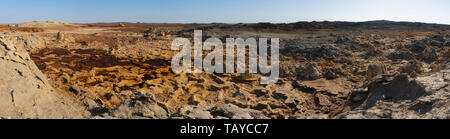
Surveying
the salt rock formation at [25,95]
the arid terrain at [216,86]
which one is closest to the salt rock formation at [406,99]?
the arid terrain at [216,86]

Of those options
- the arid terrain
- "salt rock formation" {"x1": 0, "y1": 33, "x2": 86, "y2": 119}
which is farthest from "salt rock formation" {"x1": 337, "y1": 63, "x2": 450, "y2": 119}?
"salt rock formation" {"x1": 0, "y1": 33, "x2": 86, "y2": 119}

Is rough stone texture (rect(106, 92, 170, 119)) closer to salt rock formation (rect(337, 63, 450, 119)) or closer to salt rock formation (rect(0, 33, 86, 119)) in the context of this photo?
salt rock formation (rect(0, 33, 86, 119))

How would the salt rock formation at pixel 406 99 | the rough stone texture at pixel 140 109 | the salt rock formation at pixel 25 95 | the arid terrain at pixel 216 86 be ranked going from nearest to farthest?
the salt rock formation at pixel 406 99, the salt rock formation at pixel 25 95, the arid terrain at pixel 216 86, the rough stone texture at pixel 140 109

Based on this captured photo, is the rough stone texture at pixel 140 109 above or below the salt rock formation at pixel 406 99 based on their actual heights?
below

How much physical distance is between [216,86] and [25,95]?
3.61 meters

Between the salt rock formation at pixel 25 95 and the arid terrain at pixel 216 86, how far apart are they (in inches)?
0.4

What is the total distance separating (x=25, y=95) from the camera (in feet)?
10.9

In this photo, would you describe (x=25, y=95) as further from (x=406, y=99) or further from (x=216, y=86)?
(x=406, y=99)

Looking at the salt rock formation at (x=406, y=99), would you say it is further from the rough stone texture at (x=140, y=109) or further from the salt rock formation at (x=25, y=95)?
the salt rock formation at (x=25, y=95)

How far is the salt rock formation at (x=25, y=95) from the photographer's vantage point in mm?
3074

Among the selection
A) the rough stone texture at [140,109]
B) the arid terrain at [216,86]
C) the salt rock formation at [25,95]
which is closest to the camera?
the salt rock formation at [25,95]

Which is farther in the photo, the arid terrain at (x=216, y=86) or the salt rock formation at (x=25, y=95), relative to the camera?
the arid terrain at (x=216, y=86)

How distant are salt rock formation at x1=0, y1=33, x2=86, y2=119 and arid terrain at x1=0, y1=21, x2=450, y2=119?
0.01 metres
